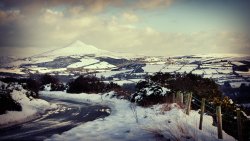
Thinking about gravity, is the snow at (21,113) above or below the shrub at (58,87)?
below

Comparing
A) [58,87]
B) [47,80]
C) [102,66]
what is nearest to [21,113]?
[58,87]

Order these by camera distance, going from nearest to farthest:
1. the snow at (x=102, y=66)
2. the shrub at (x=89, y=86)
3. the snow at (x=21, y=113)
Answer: the snow at (x=21, y=113)
the shrub at (x=89, y=86)
the snow at (x=102, y=66)

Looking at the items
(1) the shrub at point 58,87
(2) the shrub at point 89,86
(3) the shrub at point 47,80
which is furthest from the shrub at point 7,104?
(3) the shrub at point 47,80

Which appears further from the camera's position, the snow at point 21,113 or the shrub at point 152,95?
the shrub at point 152,95

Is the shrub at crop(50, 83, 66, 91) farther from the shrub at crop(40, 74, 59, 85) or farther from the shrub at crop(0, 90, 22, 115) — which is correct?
the shrub at crop(0, 90, 22, 115)

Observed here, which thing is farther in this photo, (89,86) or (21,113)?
(89,86)

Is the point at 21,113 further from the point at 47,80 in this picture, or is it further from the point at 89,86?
the point at 47,80

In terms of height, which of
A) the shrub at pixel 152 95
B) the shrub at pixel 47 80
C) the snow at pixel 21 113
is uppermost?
the shrub at pixel 47 80

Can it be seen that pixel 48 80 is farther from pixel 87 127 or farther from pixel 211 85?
pixel 87 127

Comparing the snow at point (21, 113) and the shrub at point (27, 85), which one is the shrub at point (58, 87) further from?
the snow at point (21, 113)

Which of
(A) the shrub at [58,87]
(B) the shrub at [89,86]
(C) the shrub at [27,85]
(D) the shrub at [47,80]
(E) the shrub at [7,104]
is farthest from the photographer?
(D) the shrub at [47,80]

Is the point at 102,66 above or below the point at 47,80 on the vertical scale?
above

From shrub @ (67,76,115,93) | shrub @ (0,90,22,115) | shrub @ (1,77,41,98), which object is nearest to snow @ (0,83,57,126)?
shrub @ (0,90,22,115)

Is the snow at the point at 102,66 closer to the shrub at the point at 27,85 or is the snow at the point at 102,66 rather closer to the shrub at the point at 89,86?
the shrub at the point at 89,86
